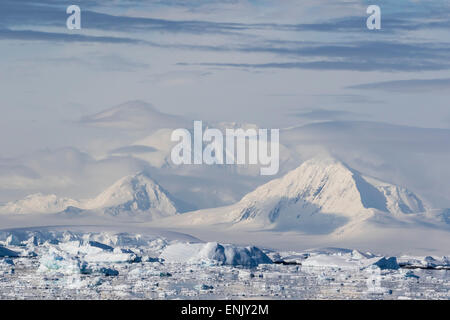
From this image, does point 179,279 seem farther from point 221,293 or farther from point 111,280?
point 221,293
